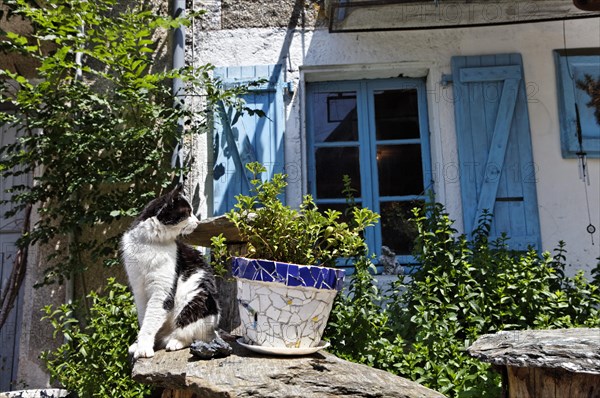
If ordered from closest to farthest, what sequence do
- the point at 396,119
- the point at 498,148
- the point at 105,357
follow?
the point at 105,357 < the point at 498,148 < the point at 396,119

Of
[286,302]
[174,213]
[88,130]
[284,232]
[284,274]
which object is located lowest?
[286,302]

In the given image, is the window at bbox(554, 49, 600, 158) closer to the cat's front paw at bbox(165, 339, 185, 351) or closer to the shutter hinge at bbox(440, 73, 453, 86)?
the shutter hinge at bbox(440, 73, 453, 86)

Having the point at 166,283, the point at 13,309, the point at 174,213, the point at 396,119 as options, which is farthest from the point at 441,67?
the point at 13,309

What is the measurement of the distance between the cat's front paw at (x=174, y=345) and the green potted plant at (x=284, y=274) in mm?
313

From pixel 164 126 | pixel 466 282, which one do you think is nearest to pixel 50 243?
pixel 164 126

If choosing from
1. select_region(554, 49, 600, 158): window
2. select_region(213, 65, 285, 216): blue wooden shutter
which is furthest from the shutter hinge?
select_region(213, 65, 285, 216): blue wooden shutter

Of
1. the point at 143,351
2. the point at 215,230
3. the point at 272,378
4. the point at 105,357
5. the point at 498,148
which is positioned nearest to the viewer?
the point at 272,378

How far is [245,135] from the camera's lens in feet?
15.3

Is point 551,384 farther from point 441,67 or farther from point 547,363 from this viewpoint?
point 441,67

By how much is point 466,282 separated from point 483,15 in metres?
2.38

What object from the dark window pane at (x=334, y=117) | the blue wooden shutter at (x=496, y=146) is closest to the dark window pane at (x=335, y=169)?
the dark window pane at (x=334, y=117)

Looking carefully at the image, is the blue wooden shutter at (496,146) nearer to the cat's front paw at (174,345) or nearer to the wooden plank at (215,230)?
the wooden plank at (215,230)

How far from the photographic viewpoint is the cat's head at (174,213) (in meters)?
2.43

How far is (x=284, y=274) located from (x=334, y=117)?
9.79 feet
